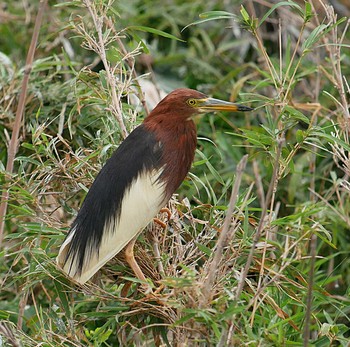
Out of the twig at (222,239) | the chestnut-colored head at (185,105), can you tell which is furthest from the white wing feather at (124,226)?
the twig at (222,239)

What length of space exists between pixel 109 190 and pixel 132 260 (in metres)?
0.18

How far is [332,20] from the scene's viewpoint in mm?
2285

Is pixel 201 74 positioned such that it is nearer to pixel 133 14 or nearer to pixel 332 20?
pixel 133 14

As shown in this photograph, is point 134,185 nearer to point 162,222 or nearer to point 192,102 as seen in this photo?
point 162,222

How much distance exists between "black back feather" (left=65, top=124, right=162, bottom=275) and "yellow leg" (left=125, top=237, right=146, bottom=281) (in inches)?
2.8

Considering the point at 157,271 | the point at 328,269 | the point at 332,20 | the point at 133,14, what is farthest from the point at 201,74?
the point at 157,271

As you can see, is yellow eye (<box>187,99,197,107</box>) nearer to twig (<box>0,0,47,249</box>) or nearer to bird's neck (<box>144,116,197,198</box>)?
bird's neck (<box>144,116,197,198</box>)

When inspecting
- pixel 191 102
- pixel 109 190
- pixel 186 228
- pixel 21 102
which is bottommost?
pixel 186 228

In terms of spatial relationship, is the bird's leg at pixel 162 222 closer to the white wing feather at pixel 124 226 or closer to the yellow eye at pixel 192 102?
the white wing feather at pixel 124 226

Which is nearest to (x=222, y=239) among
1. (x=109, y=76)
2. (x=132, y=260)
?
(x=132, y=260)

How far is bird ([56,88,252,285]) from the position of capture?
6.88ft

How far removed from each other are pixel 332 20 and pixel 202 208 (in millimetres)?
561

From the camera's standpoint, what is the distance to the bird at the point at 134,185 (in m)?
2.10

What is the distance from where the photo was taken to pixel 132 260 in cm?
207
